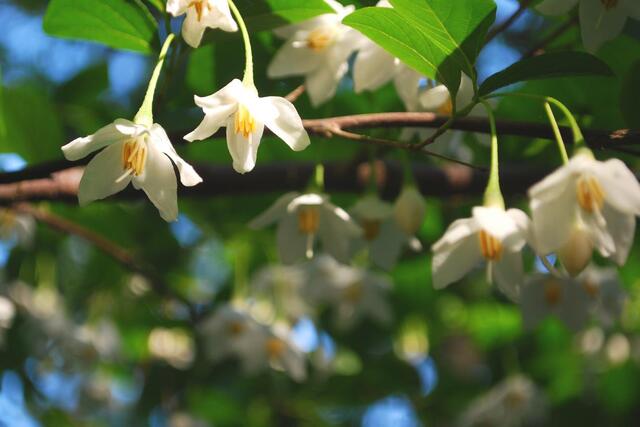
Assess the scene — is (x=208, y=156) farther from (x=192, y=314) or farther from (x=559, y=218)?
(x=559, y=218)

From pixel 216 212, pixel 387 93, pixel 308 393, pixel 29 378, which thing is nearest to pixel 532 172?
pixel 387 93

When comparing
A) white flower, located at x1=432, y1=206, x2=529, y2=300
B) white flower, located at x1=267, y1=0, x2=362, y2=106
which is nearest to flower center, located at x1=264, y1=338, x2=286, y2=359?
white flower, located at x1=267, y1=0, x2=362, y2=106

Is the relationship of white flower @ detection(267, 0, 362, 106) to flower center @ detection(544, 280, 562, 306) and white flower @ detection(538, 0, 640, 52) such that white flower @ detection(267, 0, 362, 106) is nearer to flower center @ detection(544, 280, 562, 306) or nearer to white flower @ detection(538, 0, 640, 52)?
white flower @ detection(538, 0, 640, 52)

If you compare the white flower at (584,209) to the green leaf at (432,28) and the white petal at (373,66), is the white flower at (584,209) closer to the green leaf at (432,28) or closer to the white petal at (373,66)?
the green leaf at (432,28)

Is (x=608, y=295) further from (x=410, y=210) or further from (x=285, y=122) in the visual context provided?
(x=285, y=122)

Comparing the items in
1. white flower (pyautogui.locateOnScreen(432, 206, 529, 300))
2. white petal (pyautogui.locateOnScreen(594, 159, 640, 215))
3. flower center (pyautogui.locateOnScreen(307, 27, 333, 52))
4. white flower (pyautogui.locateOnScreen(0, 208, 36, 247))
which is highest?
white petal (pyautogui.locateOnScreen(594, 159, 640, 215))

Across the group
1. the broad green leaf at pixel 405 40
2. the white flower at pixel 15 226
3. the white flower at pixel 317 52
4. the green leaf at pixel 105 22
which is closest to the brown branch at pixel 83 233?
the white flower at pixel 15 226
